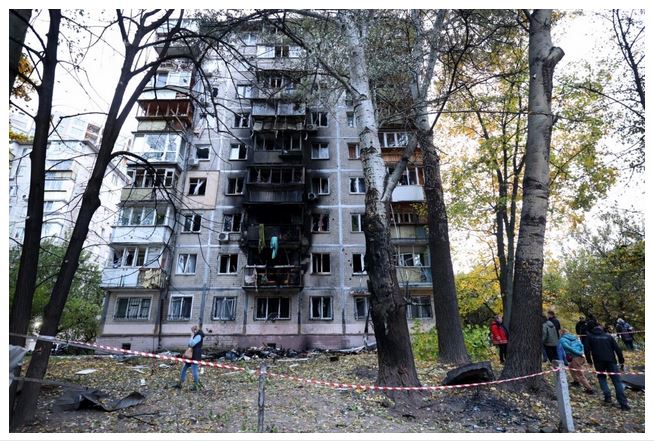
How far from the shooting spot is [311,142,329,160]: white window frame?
22.6 metres

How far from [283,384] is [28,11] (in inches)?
265

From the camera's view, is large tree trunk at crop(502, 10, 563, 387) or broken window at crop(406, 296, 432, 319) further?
broken window at crop(406, 296, 432, 319)

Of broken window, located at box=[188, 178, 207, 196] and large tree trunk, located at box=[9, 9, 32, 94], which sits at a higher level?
broken window, located at box=[188, 178, 207, 196]

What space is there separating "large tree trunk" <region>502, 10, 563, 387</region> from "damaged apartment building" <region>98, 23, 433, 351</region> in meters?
10.1

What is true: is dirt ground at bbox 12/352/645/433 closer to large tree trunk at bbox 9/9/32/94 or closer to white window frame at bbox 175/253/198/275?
large tree trunk at bbox 9/9/32/94

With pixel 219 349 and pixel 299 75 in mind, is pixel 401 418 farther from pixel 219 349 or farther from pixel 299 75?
pixel 219 349

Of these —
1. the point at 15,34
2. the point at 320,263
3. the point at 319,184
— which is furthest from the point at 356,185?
the point at 15,34

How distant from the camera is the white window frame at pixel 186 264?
Result: 1998 centimetres

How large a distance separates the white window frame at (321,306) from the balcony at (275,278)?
1.21 m

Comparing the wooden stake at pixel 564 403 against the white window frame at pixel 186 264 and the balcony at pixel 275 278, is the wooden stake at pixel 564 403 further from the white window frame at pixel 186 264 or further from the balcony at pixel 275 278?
the white window frame at pixel 186 264

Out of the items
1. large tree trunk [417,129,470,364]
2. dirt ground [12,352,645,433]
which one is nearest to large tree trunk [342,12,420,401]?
dirt ground [12,352,645,433]

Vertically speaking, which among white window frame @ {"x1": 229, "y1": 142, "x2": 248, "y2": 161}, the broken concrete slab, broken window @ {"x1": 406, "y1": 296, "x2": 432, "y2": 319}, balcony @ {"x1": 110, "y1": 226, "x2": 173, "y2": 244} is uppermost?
white window frame @ {"x1": 229, "y1": 142, "x2": 248, "y2": 161}

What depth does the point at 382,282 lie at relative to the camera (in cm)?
579

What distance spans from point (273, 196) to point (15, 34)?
55.7 feet
